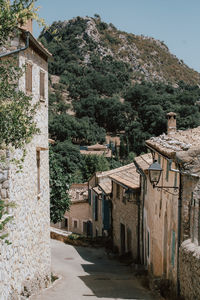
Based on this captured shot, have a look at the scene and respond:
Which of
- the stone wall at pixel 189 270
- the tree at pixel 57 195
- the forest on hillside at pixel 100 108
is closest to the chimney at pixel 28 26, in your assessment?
the stone wall at pixel 189 270

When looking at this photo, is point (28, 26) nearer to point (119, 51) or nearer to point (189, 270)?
point (189, 270)

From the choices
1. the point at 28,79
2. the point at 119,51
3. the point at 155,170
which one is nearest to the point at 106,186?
the point at 28,79

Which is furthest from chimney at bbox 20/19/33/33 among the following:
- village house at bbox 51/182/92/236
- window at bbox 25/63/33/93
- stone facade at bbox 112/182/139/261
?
village house at bbox 51/182/92/236

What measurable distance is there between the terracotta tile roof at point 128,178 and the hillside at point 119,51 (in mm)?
114003

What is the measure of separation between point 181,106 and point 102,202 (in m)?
52.2

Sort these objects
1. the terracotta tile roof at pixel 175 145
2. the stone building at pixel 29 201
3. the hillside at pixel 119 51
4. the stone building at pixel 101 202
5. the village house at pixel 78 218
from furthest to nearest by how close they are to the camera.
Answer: the hillside at pixel 119 51
the village house at pixel 78 218
the stone building at pixel 101 202
the terracotta tile roof at pixel 175 145
the stone building at pixel 29 201

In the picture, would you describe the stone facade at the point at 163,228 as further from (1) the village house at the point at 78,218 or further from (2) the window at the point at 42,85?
(1) the village house at the point at 78,218

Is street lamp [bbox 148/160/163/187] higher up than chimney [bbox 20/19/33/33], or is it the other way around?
chimney [bbox 20/19/33/33]

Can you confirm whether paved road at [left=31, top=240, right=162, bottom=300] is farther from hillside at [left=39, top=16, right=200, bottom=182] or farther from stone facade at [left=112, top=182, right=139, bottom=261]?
hillside at [left=39, top=16, right=200, bottom=182]

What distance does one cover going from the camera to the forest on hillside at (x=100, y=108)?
6506cm

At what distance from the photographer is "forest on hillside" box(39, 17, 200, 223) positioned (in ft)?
213

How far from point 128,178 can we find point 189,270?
1302cm

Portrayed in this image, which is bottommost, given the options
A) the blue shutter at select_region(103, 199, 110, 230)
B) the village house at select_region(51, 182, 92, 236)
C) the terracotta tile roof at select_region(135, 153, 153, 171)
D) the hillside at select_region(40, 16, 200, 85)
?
the village house at select_region(51, 182, 92, 236)

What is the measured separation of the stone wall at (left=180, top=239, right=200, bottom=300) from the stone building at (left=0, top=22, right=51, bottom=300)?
3.77 m
